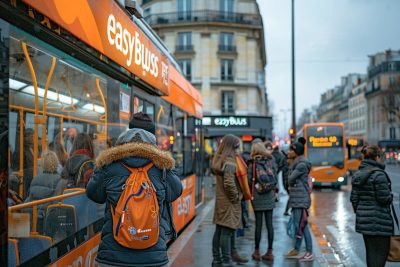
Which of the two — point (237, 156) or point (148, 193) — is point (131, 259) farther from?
point (237, 156)

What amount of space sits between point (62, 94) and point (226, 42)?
1935 inches

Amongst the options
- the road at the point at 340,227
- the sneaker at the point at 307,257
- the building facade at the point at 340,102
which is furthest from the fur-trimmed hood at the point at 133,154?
the building facade at the point at 340,102

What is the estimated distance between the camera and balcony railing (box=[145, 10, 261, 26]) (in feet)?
170


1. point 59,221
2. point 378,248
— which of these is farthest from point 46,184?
point 378,248

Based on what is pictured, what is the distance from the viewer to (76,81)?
14.4 ft

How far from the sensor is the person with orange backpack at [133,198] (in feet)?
10.5

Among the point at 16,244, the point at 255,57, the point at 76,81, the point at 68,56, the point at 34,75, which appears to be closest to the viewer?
the point at 16,244

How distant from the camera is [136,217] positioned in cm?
318

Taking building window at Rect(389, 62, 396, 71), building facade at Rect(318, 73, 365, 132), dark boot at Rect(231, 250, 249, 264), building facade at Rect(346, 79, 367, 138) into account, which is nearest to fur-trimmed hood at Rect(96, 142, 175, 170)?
dark boot at Rect(231, 250, 249, 264)

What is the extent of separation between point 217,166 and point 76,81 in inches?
112

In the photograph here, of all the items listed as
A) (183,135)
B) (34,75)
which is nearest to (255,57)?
(183,135)

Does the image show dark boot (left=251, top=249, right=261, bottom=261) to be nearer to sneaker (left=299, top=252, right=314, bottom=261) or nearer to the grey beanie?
sneaker (left=299, top=252, right=314, bottom=261)

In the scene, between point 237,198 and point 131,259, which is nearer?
point 131,259

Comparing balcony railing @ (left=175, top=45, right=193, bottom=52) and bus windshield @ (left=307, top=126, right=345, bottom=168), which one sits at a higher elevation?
balcony railing @ (left=175, top=45, right=193, bottom=52)
